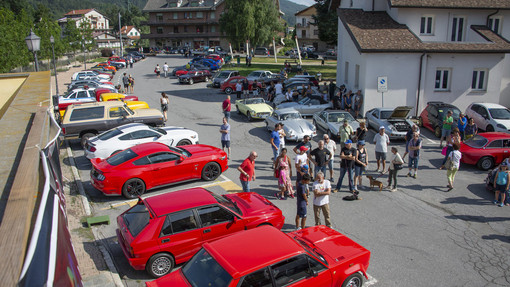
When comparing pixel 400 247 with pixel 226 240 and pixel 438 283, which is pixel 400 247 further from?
pixel 226 240

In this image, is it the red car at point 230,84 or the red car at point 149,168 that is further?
the red car at point 230,84

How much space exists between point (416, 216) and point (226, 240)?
6.49m

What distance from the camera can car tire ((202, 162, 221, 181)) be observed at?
12.9m

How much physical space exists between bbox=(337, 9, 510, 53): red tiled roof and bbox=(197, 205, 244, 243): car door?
55.5 ft

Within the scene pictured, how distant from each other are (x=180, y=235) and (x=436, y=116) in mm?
16165

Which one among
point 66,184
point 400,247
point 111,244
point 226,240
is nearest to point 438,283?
point 400,247

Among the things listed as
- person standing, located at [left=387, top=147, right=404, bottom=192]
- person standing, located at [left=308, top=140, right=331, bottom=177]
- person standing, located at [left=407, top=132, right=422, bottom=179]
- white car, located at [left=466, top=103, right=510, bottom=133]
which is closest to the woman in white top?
person standing, located at [left=407, top=132, right=422, bottom=179]

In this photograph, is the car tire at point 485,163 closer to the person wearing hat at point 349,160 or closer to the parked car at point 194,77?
the person wearing hat at point 349,160

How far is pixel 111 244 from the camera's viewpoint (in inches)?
361

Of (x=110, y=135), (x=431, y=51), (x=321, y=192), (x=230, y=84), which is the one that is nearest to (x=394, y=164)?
(x=321, y=192)

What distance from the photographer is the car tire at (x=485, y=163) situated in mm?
14812

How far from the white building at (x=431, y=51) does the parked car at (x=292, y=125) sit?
6096 millimetres

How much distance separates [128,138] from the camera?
14578mm

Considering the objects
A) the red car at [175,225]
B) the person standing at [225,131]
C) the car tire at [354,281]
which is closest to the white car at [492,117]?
the person standing at [225,131]
